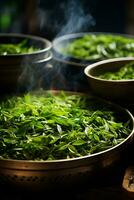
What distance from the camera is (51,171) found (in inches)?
99.3

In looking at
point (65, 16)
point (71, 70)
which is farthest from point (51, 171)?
point (65, 16)

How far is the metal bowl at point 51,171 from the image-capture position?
2.51 metres

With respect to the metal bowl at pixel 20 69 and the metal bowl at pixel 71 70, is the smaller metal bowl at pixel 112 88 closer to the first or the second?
the metal bowl at pixel 71 70

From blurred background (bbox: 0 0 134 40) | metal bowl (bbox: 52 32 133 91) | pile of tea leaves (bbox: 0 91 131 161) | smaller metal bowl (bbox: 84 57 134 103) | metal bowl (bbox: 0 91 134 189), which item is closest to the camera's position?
metal bowl (bbox: 0 91 134 189)

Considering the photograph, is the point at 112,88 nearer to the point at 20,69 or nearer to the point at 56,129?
the point at 56,129

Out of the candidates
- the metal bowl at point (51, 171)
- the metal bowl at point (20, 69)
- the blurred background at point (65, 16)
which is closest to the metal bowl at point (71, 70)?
the metal bowl at point (20, 69)

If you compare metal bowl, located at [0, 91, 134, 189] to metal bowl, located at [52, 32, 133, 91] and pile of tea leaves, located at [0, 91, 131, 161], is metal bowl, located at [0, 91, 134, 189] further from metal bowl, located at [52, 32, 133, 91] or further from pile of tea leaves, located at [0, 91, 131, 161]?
metal bowl, located at [52, 32, 133, 91]

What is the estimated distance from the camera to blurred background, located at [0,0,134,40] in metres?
5.71

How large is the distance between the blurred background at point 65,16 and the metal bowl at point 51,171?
128 inches

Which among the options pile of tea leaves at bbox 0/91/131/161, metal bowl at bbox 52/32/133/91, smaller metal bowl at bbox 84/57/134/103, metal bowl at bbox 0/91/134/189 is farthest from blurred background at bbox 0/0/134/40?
metal bowl at bbox 0/91/134/189

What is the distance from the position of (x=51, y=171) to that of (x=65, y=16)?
3.63m

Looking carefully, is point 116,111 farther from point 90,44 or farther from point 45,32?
point 45,32

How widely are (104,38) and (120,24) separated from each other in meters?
3.63

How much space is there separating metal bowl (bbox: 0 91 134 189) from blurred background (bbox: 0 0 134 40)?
324cm
